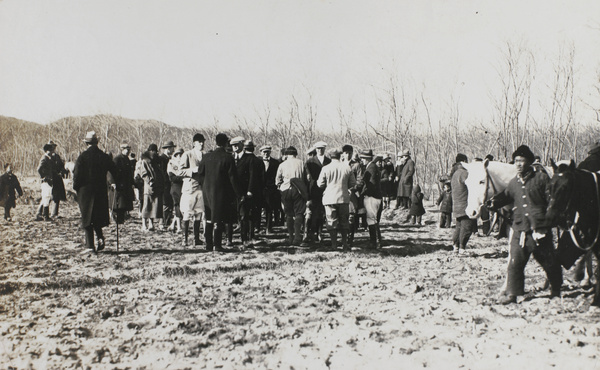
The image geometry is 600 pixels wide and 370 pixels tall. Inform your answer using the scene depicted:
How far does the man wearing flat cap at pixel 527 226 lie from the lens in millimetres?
5562

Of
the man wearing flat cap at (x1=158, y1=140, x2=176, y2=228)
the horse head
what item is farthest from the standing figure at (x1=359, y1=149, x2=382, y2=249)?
the man wearing flat cap at (x1=158, y1=140, x2=176, y2=228)

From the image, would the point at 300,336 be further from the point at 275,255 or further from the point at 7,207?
the point at 7,207

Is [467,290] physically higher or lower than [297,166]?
lower

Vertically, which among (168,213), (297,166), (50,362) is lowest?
(50,362)

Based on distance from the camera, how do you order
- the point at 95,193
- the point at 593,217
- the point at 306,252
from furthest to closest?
the point at 306,252, the point at 95,193, the point at 593,217

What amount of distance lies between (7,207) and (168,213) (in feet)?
16.6

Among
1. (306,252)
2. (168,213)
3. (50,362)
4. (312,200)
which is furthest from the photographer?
(168,213)

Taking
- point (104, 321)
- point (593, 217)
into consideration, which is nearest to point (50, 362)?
point (104, 321)

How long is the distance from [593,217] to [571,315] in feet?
3.67

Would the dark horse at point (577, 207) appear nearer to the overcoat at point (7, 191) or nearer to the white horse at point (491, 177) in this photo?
the white horse at point (491, 177)

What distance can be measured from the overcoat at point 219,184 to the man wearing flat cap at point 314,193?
5.25 ft

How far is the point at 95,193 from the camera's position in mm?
8133

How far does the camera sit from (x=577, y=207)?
18.1 ft

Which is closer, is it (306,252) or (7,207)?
(306,252)
